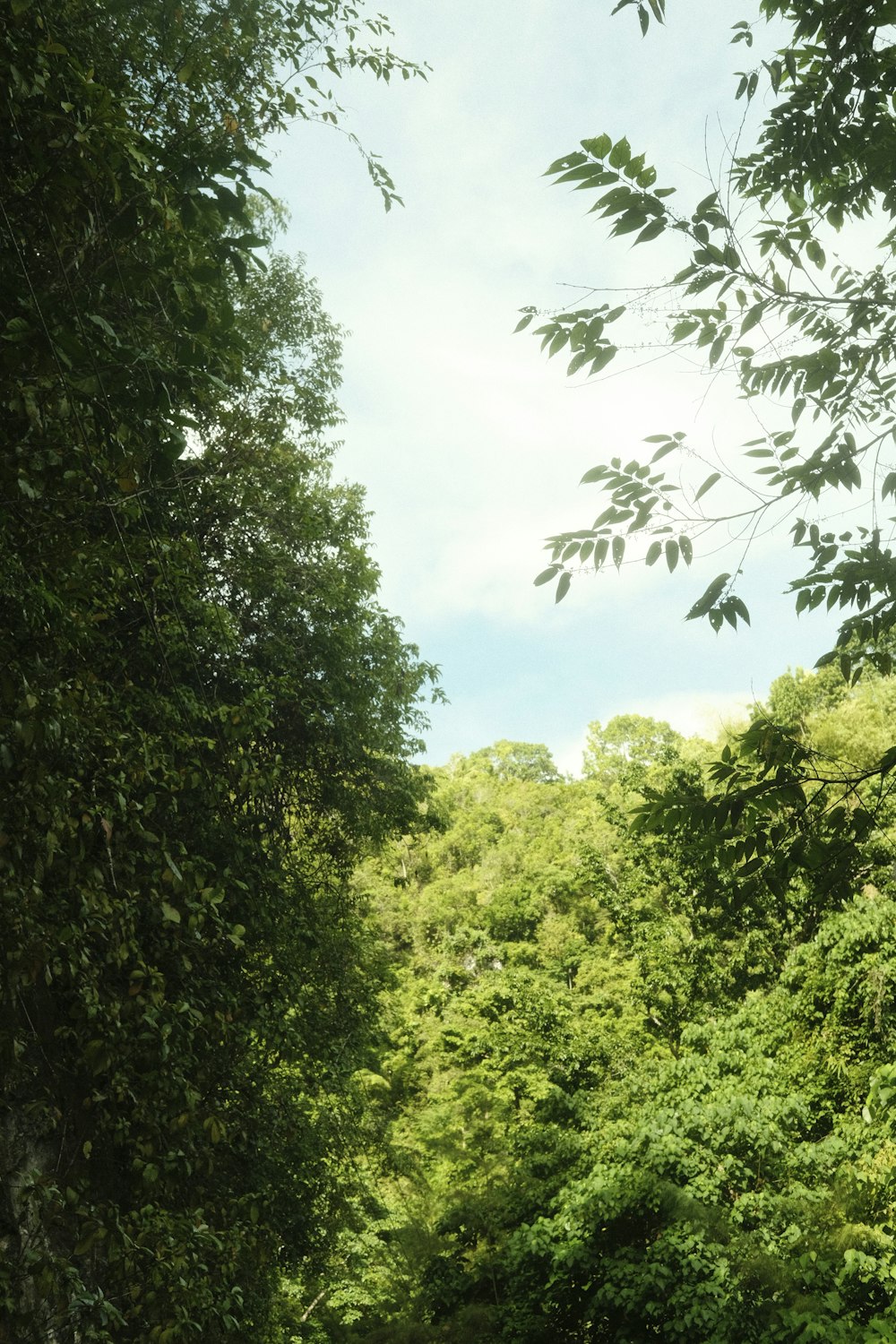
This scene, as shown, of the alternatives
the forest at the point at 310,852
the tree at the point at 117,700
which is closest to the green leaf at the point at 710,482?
the forest at the point at 310,852

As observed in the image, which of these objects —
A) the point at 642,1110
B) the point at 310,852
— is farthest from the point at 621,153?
the point at 642,1110

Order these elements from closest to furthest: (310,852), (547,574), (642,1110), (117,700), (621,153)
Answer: (621,153) → (547,574) → (117,700) → (310,852) → (642,1110)

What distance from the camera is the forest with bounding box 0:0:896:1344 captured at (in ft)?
7.38

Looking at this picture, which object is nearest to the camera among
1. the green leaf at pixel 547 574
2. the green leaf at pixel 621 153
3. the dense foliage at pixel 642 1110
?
the green leaf at pixel 621 153

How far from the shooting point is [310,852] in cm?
911

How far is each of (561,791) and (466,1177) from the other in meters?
19.5

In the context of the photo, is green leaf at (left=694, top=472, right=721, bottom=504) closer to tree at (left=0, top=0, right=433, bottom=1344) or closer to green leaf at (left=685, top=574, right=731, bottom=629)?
green leaf at (left=685, top=574, right=731, bottom=629)

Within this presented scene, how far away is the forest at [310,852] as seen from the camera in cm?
225

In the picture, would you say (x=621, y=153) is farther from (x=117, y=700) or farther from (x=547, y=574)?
(x=117, y=700)

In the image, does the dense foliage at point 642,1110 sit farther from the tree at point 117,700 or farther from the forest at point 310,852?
the tree at point 117,700

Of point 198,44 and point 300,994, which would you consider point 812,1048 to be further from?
point 198,44

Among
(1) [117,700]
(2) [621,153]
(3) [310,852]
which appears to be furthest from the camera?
A: (3) [310,852]

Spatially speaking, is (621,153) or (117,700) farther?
(117,700)

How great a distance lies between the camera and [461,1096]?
13891 mm
